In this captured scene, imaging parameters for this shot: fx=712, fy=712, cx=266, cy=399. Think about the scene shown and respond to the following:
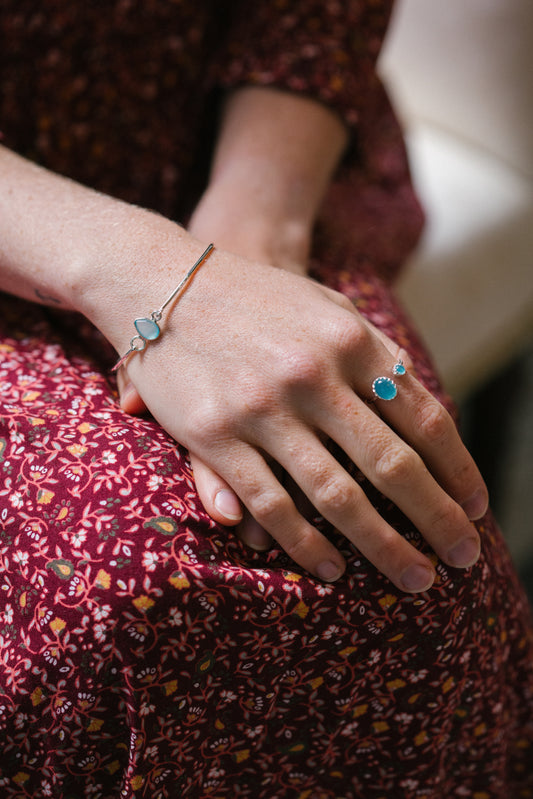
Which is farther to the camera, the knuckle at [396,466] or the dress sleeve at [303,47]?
the dress sleeve at [303,47]

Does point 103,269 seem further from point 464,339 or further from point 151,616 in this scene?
point 464,339

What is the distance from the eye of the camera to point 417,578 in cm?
54

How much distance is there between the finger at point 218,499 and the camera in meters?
0.53

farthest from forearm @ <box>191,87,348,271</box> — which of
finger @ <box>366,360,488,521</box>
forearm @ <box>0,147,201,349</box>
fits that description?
finger @ <box>366,360,488,521</box>

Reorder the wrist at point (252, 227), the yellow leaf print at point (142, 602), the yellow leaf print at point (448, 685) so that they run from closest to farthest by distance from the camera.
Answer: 1. the yellow leaf print at point (142, 602)
2. the yellow leaf print at point (448, 685)
3. the wrist at point (252, 227)

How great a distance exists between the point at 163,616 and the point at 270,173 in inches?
19.6

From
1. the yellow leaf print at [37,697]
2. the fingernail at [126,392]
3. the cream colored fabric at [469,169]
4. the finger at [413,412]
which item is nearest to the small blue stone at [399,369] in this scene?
the finger at [413,412]

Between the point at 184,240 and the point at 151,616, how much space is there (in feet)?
0.99

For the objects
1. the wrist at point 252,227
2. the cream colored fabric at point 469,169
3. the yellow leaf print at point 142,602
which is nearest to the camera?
the yellow leaf print at point 142,602

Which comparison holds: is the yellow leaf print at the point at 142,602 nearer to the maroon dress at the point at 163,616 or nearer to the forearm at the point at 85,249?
the maroon dress at the point at 163,616

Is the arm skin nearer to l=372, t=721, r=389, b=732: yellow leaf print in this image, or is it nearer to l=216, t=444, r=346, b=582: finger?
l=216, t=444, r=346, b=582: finger

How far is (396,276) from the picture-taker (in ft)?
3.27

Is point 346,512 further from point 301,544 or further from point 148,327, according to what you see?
point 148,327

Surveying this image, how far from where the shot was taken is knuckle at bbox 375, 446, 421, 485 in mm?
530
